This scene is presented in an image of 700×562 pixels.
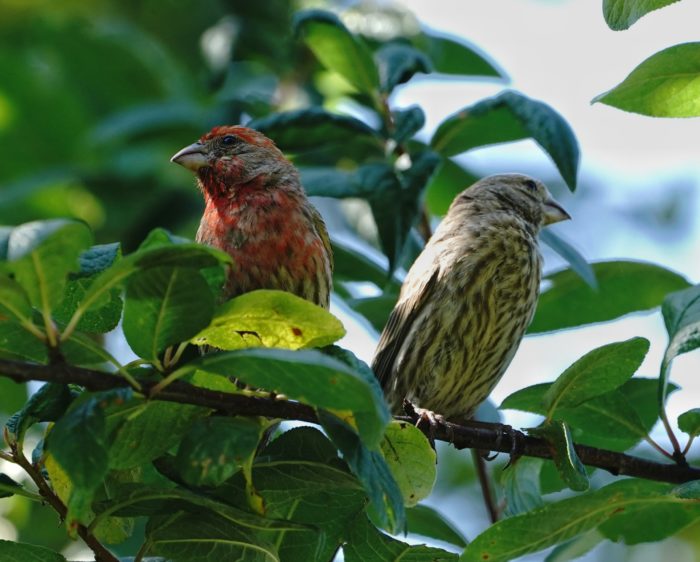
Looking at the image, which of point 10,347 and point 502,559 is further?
point 502,559

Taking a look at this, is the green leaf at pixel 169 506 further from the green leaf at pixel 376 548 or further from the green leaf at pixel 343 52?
the green leaf at pixel 343 52

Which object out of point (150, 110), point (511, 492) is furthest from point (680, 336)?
point (150, 110)

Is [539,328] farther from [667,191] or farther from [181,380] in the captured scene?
[667,191]

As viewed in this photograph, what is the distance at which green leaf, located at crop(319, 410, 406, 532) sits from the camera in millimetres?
2869

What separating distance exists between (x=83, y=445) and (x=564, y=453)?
5.17ft

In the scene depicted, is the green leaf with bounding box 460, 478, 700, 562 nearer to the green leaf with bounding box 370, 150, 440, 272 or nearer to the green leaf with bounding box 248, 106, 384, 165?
the green leaf with bounding box 370, 150, 440, 272

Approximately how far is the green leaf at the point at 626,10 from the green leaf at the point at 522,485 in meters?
1.63

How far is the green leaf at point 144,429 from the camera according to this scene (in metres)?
2.96

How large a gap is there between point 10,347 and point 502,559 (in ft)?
4.84

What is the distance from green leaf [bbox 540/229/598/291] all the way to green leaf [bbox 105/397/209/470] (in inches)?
84.9

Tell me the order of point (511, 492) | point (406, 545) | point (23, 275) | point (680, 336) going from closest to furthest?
1. point (23, 275)
2. point (406, 545)
3. point (680, 336)
4. point (511, 492)

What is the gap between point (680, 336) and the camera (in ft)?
12.9

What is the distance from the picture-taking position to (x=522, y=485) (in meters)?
4.30

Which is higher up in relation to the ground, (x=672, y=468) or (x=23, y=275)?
(x=23, y=275)
